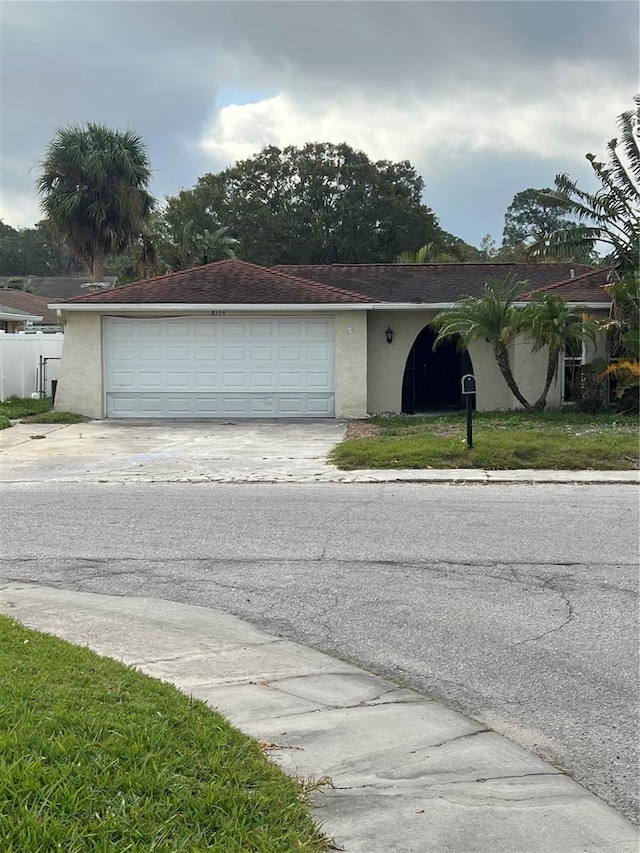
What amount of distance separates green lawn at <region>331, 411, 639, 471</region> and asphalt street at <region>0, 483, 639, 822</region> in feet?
5.10

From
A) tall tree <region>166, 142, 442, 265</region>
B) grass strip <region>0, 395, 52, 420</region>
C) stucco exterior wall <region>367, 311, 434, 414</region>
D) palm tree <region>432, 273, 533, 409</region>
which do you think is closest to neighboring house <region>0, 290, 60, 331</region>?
tall tree <region>166, 142, 442, 265</region>

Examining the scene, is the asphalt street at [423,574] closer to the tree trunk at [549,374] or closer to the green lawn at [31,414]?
the tree trunk at [549,374]

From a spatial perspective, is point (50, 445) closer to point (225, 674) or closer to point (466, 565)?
point (466, 565)

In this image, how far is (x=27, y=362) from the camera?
2433 centimetres

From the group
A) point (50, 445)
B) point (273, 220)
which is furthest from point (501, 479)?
point (273, 220)

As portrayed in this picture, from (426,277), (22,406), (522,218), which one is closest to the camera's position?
(22,406)

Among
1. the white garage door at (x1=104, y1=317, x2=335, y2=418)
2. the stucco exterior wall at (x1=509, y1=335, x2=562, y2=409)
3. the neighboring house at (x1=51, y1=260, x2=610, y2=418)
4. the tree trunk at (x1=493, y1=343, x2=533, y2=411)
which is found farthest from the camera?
the stucco exterior wall at (x1=509, y1=335, x2=562, y2=409)

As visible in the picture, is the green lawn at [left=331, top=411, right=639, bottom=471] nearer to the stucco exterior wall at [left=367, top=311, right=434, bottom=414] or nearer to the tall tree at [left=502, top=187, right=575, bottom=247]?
the stucco exterior wall at [left=367, top=311, right=434, bottom=414]

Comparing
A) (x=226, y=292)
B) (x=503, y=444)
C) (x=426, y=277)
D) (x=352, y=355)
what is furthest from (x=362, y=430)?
(x=426, y=277)

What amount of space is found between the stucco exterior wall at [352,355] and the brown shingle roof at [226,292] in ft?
1.77

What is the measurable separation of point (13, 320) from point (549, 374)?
2042 cm

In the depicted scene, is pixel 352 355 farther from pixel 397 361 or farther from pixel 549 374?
pixel 549 374

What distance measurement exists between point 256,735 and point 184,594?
267 centimetres

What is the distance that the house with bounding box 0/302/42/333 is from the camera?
99.9 ft
